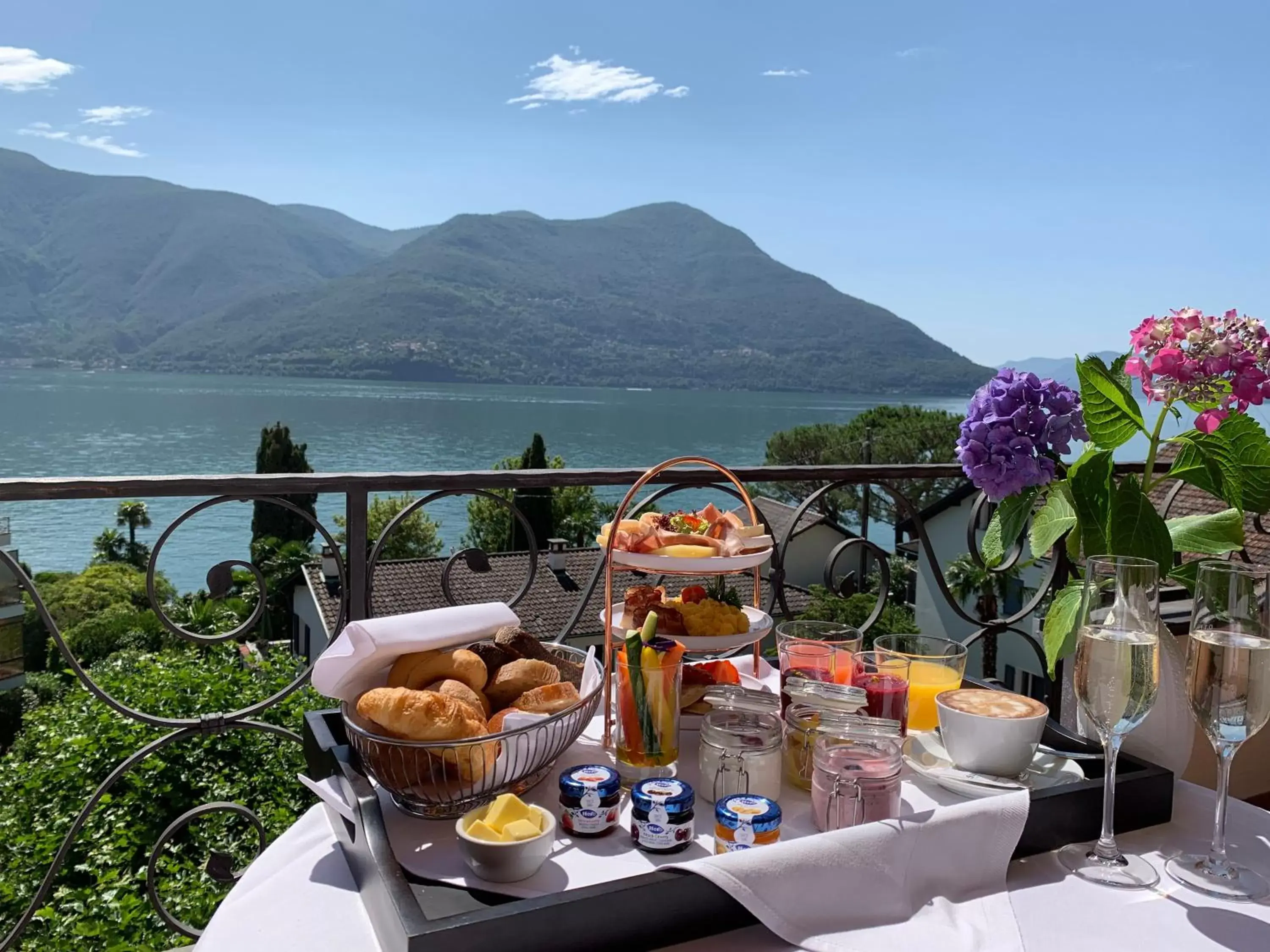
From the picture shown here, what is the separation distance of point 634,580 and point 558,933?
92.5ft

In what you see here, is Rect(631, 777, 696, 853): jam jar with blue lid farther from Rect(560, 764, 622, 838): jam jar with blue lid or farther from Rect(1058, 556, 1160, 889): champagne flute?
Rect(1058, 556, 1160, 889): champagne flute

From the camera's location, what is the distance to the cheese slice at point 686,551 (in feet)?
4.57

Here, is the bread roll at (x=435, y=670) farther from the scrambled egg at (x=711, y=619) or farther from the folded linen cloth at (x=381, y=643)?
the scrambled egg at (x=711, y=619)

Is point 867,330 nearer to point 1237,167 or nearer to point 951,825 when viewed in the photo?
point 1237,167

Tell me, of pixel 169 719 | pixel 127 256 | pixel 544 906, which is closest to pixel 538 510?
pixel 169 719

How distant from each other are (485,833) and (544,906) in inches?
5.4

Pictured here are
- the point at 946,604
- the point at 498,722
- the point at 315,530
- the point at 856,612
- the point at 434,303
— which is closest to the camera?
the point at 498,722

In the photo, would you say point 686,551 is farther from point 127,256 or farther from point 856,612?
point 127,256

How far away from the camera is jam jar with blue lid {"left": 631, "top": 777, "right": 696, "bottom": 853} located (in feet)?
3.07

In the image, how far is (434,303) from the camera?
114 m

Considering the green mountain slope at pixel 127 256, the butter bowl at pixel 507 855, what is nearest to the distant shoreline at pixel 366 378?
the green mountain slope at pixel 127 256

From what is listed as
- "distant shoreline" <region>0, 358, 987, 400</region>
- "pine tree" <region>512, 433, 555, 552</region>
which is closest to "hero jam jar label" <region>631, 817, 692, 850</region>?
"pine tree" <region>512, 433, 555, 552</region>

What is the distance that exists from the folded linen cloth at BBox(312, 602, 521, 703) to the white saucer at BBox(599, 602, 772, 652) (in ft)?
0.77

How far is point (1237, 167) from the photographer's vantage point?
31.8m
